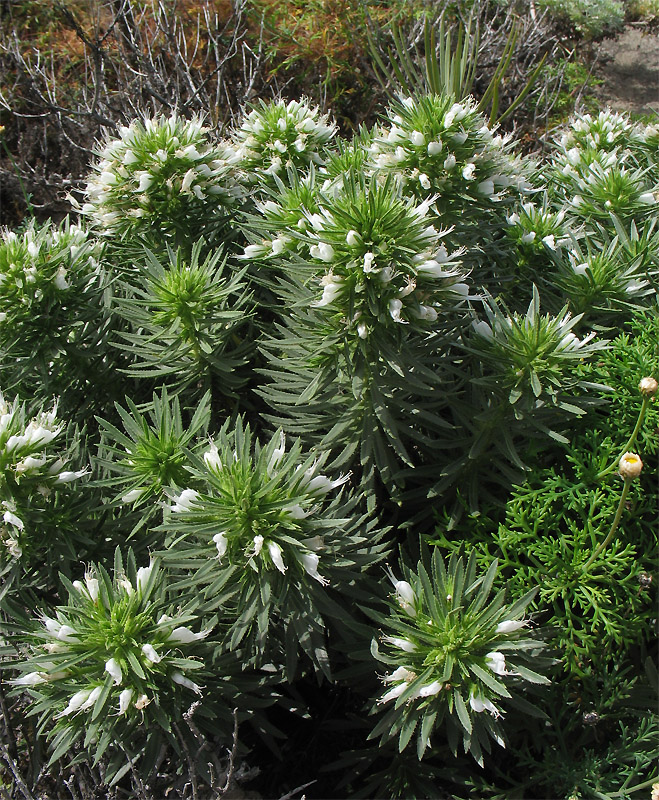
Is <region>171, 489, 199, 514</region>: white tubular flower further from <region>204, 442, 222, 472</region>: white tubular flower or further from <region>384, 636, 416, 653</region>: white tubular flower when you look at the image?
<region>384, 636, 416, 653</region>: white tubular flower

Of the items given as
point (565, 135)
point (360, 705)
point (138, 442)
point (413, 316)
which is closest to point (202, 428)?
point (138, 442)

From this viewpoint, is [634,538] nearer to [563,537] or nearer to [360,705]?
[563,537]

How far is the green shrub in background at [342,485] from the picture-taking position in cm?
219

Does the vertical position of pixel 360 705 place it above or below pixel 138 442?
below

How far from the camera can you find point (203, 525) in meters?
2.11

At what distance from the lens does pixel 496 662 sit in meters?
2.08

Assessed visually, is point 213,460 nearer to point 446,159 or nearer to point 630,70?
point 446,159

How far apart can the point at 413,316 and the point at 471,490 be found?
80 cm

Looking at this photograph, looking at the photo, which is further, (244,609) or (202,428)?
(202,428)

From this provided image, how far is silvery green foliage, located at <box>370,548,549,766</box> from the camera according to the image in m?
2.13

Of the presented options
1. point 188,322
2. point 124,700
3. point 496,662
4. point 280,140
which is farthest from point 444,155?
point 124,700

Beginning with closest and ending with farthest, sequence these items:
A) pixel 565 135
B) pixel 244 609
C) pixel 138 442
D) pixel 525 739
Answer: pixel 244 609
pixel 138 442
pixel 525 739
pixel 565 135

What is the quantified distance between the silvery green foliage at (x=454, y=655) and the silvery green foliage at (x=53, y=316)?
5.61 feet

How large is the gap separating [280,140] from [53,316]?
1508 mm
